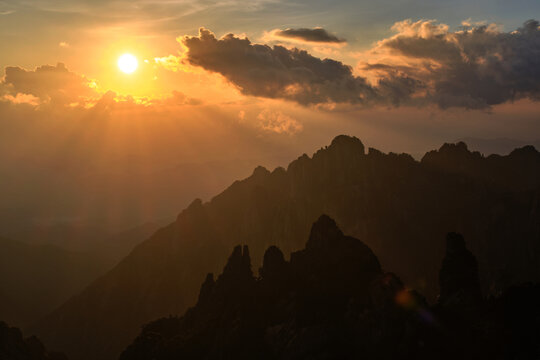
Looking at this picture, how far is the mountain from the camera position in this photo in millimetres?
126625

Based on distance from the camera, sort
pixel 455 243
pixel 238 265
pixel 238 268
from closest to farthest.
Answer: pixel 455 243, pixel 238 268, pixel 238 265

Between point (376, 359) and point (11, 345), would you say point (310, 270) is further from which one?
point (11, 345)

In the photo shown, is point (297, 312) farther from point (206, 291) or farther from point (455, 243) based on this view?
point (206, 291)

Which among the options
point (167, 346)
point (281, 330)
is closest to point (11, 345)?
point (167, 346)

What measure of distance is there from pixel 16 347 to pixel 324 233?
82.2 m

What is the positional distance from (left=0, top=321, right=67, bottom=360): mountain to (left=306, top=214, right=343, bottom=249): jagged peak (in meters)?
76.4

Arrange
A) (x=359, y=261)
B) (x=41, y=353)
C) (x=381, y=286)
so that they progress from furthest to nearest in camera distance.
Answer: (x=41, y=353), (x=359, y=261), (x=381, y=286)

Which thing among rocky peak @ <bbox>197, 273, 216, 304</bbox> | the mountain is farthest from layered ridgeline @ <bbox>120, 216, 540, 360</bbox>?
the mountain

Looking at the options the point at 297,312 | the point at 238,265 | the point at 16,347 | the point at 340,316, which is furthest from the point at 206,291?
the point at 16,347

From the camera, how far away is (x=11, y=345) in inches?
5098

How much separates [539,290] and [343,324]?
37.4 meters

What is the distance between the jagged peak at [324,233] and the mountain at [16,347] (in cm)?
7636

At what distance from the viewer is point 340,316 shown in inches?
4250

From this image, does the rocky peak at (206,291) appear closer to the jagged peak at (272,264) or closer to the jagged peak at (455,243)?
the jagged peak at (272,264)
